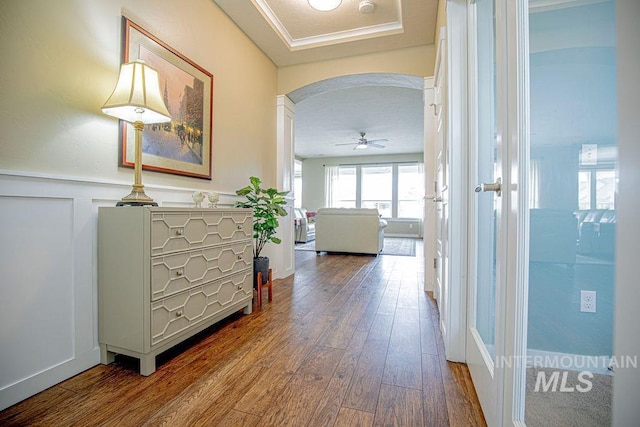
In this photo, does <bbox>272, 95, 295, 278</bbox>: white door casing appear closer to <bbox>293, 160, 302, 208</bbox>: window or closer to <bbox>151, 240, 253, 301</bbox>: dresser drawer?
<bbox>151, 240, 253, 301</bbox>: dresser drawer

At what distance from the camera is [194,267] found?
1646mm

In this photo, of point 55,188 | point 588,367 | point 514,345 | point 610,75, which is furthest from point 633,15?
point 55,188

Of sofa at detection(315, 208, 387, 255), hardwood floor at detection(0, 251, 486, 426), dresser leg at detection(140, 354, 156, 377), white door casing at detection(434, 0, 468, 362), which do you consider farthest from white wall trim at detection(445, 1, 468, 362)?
sofa at detection(315, 208, 387, 255)

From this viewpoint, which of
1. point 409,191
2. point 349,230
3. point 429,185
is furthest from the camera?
point 409,191

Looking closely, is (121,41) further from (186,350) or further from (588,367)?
(588,367)

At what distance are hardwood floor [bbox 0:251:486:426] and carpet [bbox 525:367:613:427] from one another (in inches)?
16.4

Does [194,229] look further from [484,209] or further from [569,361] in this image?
[569,361]

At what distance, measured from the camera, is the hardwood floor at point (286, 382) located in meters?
1.11

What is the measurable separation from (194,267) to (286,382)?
0.80 metres

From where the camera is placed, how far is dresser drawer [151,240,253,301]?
4.68 ft

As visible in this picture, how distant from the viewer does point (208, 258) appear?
175cm

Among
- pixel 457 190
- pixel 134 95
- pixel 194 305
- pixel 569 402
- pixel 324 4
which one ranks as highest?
pixel 324 4

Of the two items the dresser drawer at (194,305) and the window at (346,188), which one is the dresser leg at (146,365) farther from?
the window at (346,188)

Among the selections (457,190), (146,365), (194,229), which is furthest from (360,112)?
(146,365)
